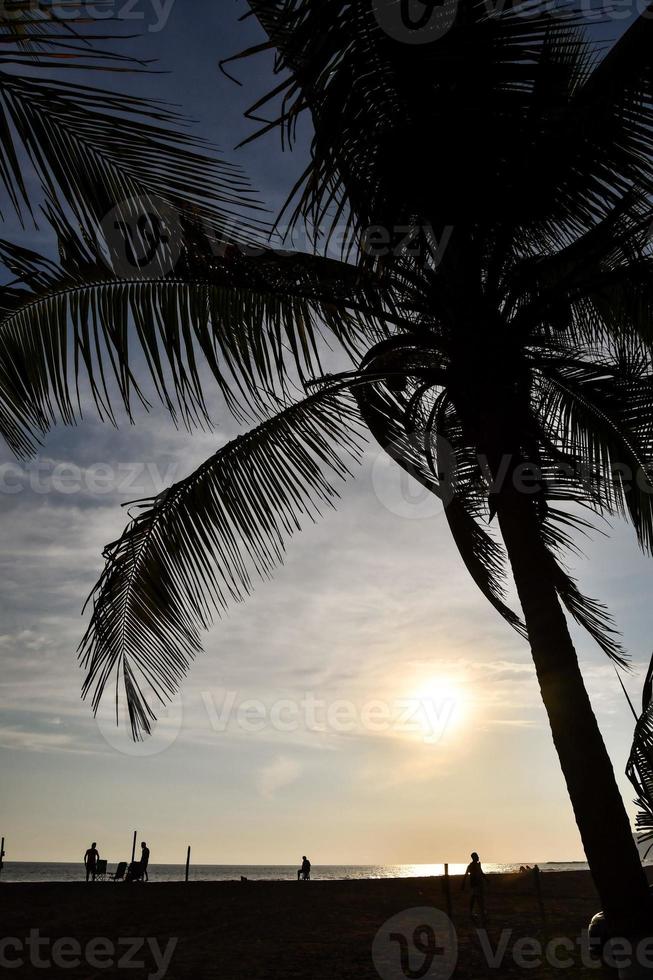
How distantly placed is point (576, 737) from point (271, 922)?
49.2ft

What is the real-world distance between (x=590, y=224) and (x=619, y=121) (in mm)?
1131

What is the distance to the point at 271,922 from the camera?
16.1 metres

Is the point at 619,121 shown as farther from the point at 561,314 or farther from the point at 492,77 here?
the point at 561,314

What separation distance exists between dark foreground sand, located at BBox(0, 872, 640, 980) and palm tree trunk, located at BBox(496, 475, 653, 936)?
702cm

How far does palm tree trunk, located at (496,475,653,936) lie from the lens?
137 inches

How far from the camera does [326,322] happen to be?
552 cm

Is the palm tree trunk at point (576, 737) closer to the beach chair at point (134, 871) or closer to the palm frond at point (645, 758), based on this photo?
the palm frond at point (645, 758)

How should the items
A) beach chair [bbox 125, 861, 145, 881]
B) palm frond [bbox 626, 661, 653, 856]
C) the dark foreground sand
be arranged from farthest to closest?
beach chair [bbox 125, 861, 145, 881] < the dark foreground sand < palm frond [bbox 626, 661, 653, 856]

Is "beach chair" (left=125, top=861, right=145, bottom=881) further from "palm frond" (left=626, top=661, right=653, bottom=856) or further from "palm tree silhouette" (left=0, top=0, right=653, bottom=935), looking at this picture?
"palm frond" (left=626, top=661, right=653, bottom=856)

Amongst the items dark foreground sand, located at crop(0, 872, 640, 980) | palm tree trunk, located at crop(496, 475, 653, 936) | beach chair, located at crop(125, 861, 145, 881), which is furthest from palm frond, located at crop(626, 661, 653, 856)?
beach chair, located at crop(125, 861, 145, 881)

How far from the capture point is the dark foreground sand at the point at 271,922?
36.4 ft

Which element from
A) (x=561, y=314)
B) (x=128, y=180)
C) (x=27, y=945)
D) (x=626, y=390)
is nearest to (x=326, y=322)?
(x=561, y=314)

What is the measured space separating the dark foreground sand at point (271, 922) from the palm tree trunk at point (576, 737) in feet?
23.0

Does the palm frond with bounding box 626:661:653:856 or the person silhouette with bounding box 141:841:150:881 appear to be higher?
the person silhouette with bounding box 141:841:150:881
